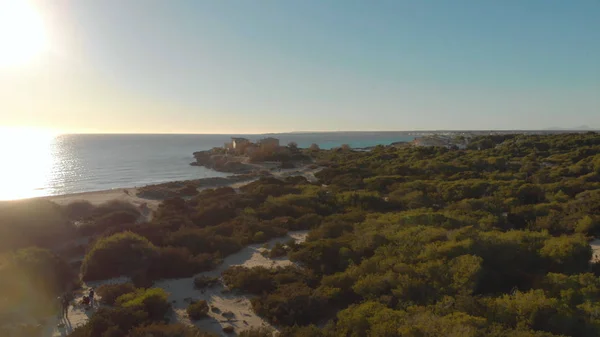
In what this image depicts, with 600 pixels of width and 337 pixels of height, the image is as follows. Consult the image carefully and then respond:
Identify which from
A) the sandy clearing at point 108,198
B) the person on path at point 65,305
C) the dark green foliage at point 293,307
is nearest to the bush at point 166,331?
the dark green foliage at point 293,307

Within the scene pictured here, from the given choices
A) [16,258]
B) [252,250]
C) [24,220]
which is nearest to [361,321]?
[252,250]

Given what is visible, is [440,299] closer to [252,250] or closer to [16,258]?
[252,250]

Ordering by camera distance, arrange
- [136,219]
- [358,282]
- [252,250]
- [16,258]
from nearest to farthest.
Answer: [358,282], [16,258], [252,250], [136,219]

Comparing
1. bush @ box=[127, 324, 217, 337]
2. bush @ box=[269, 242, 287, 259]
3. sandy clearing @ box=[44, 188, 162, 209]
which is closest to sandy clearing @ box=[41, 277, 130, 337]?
bush @ box=[127, 324, 217, 337]

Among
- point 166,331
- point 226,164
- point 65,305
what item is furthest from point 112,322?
point 226,164

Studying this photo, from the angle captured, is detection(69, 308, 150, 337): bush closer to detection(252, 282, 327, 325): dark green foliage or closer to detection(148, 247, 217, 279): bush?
detection(252, 282, 327, 325): dark green foliage

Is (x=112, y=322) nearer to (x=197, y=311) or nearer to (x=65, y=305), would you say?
(x=197, y=311)

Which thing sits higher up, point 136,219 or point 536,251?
point 536,251
